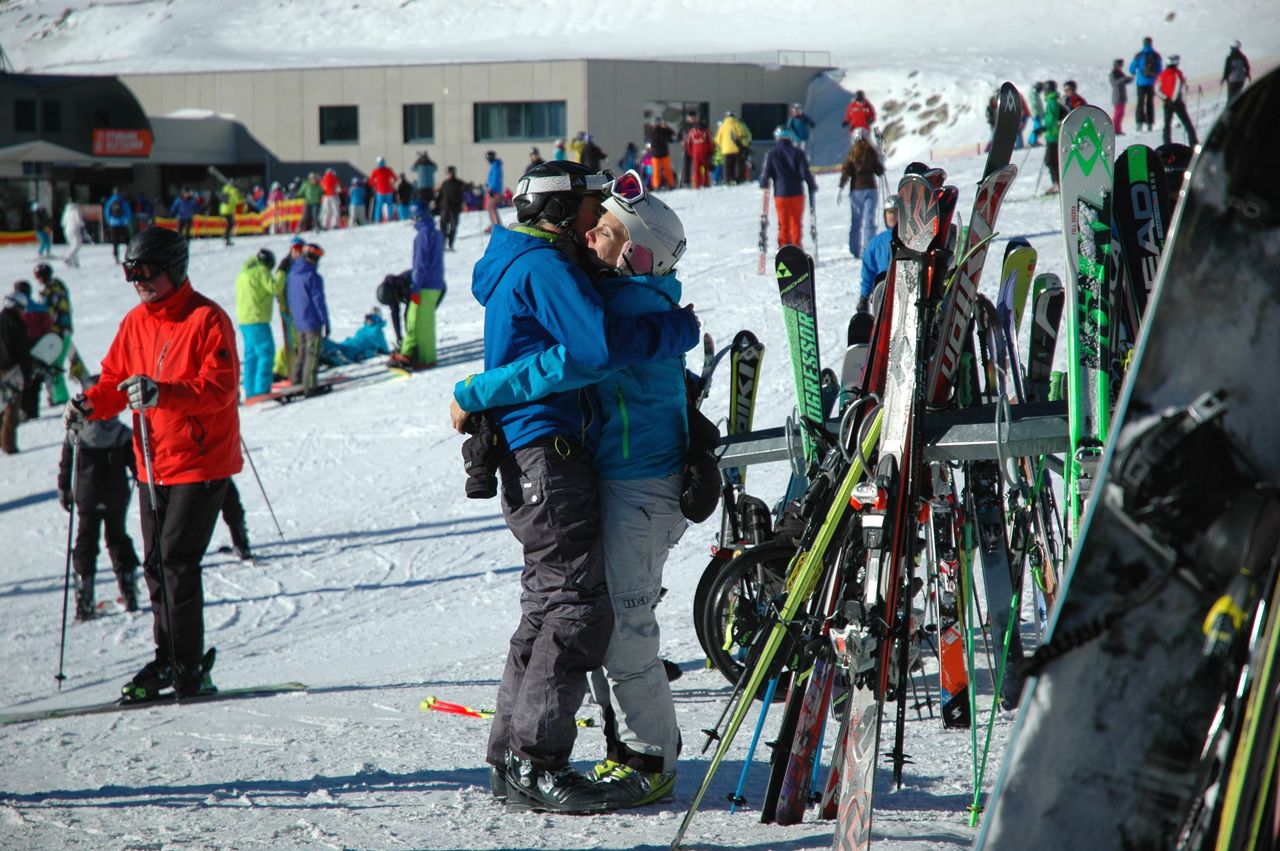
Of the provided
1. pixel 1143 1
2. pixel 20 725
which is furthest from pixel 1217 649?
pixel 1143 1

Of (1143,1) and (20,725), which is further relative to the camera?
(1143,1)

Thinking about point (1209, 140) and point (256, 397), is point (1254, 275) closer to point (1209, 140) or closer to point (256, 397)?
point (1209, 140)

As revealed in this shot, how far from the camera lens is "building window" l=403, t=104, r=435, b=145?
44.0m

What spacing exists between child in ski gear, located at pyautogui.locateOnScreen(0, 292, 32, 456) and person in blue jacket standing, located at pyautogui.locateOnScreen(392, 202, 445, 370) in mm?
3946

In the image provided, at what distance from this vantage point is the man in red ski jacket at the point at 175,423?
4.84 meters

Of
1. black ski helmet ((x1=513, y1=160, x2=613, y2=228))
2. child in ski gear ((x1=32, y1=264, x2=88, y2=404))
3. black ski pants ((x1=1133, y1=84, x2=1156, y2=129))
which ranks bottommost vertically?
child in ski gear ((x1=32, y1=264, x2=88, y2=404))

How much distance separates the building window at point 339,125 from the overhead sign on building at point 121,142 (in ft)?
22.7

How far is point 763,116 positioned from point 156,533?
41657 millimetres

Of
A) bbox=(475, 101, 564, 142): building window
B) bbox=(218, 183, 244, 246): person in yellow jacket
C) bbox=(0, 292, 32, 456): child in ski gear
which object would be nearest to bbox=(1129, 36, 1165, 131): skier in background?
bbox=(0, 292, 32, 456): child in ski gear

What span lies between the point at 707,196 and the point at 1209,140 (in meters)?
21.4

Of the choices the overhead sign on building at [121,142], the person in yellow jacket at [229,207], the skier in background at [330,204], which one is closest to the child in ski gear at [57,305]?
the person in yellow jacket at [229,207]

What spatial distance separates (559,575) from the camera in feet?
10.5

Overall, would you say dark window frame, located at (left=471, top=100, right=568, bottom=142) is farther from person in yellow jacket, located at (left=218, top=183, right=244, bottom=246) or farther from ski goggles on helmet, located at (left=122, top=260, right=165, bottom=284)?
ski goggles on helmet, located at (left=122, top=260, right=165, bottom=284)

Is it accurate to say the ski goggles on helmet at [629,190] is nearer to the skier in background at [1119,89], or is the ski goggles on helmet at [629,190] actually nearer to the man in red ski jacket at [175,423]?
the man in red ski jacket at [175,423]
